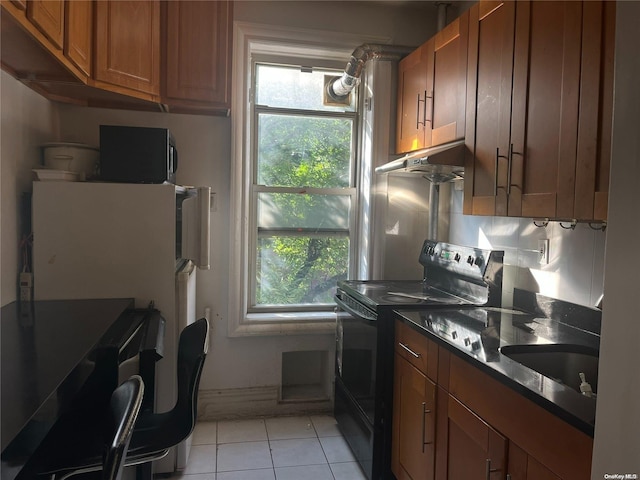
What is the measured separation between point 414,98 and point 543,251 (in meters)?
1.10

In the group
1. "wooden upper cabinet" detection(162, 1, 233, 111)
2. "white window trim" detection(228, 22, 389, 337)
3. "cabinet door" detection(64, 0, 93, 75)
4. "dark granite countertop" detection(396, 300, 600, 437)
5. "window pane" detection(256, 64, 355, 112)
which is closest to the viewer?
"dark granite countertop" detection(396, 300, 600, 437)

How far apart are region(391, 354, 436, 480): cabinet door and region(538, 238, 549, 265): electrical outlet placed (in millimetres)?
743

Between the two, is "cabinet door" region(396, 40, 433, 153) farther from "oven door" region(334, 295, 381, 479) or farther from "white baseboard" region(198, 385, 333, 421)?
"white baseboard" region(198, 385, 333, 421)

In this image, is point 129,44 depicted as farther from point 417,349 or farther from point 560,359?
point 560,359

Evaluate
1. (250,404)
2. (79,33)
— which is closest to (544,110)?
(79,33)

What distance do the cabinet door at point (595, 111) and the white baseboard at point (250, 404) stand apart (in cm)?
208

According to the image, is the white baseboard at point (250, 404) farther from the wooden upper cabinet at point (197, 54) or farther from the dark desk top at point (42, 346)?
the wooden upper cabinet at point (197, 54)

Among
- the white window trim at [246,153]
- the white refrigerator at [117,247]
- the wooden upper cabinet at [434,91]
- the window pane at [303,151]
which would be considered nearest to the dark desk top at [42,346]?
the white refrigerator at [117,247]

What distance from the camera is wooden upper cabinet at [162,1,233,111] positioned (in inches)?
93.7

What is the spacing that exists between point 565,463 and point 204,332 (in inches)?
43.1

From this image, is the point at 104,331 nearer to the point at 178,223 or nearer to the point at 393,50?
the point at 178,223

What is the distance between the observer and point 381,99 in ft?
9.18

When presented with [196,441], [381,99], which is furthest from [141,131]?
[196,441]

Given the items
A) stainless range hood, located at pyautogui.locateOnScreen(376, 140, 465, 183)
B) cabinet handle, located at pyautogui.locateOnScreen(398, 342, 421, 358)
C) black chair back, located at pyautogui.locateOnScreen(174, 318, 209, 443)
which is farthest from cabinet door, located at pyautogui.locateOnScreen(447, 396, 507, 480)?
stainless range hood, located at pyautogui.locateOnScreen(376, 140, 465, 183)
